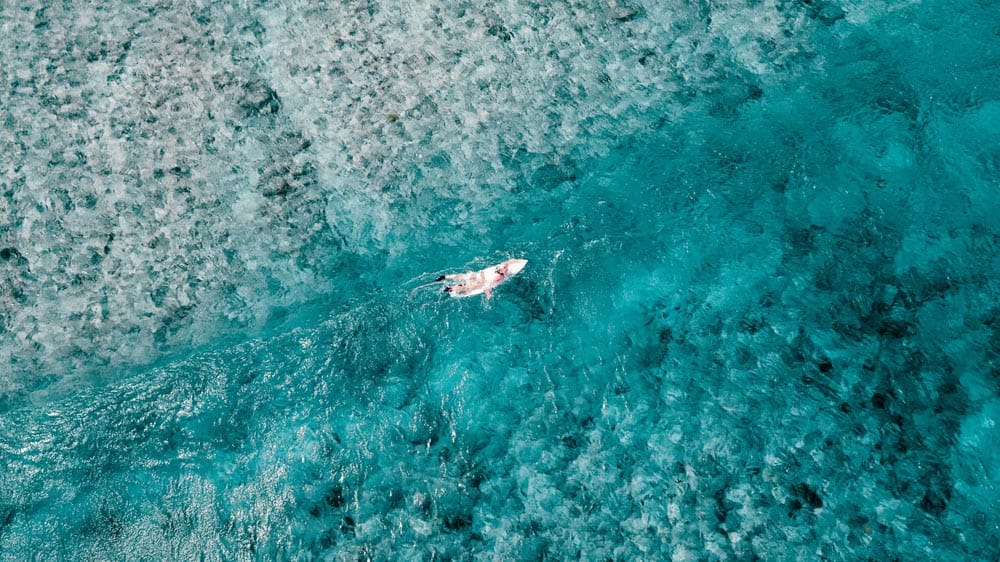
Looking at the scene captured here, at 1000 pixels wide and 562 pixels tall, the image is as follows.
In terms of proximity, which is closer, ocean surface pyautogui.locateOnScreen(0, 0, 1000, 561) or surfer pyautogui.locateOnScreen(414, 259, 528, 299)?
ocean surface pyautogui.locateOnScreen(0, 0, 1000, 561)

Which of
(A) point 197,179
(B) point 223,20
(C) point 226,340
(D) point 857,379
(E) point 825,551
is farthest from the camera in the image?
(B) point 223,20

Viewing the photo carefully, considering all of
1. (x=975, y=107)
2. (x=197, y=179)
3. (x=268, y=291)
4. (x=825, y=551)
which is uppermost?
(x=197, y=179)

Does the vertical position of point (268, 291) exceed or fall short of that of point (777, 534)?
it exceeds it

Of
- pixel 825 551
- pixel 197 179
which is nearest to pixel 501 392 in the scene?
pixel 825 551

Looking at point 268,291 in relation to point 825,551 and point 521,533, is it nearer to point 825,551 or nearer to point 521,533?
point 521,533

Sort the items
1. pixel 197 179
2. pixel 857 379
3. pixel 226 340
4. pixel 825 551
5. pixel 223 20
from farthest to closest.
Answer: pixel 223 20 → pixel 197 179 → pixel 226 340 → pixel 857 379 → pixel 825 551
